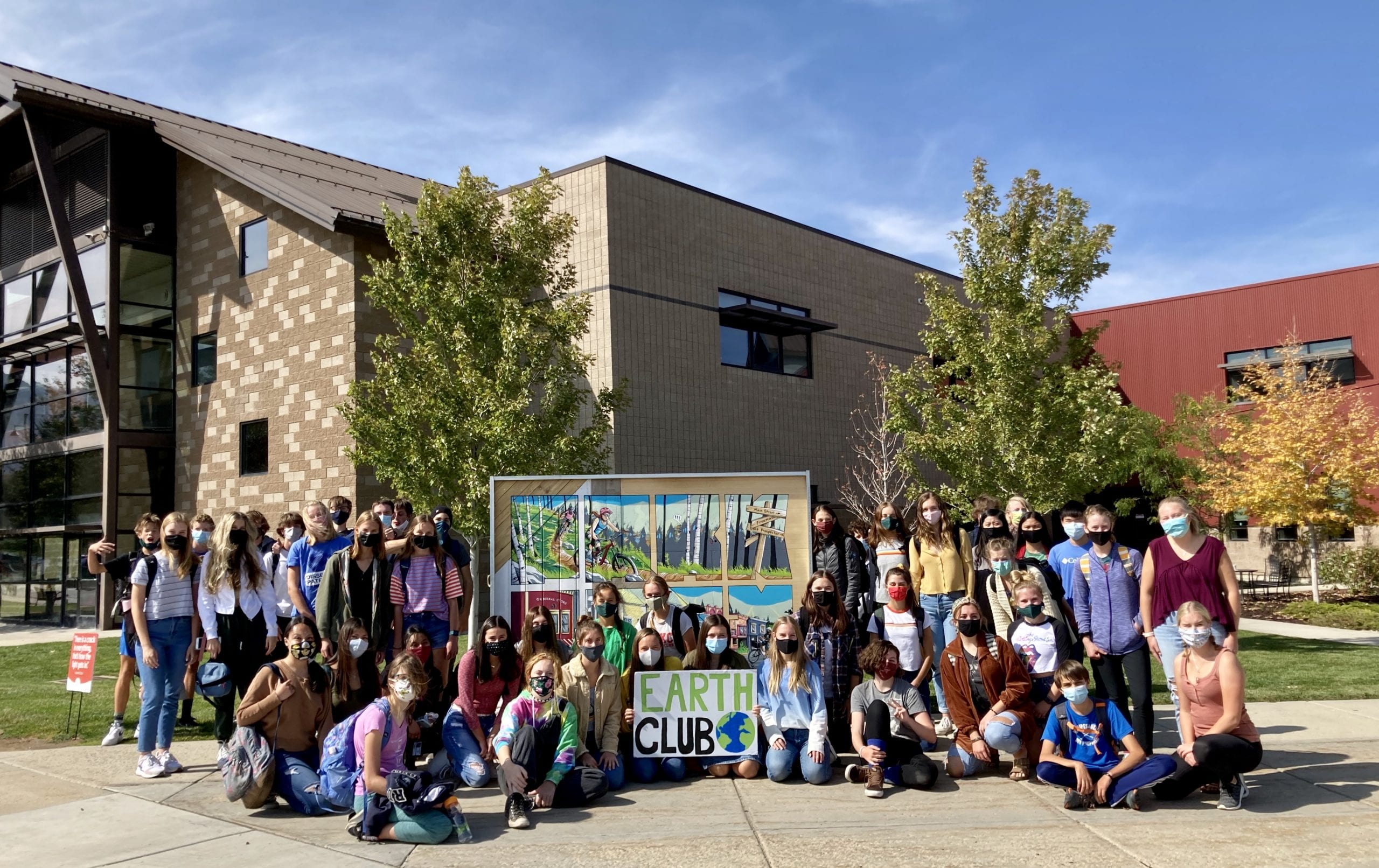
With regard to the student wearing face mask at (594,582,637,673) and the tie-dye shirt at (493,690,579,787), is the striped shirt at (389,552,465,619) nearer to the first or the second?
the student wearing face mask at (594,582,637,673)

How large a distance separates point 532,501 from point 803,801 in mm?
4502

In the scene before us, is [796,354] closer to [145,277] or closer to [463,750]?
[145,277]

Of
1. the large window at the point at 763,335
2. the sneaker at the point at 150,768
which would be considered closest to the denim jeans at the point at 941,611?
the sneaker at the point at 150,768

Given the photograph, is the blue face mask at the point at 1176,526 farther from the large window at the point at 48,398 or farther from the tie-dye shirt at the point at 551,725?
the large window at the point at 48,398

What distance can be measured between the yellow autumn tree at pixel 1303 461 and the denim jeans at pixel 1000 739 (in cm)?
1898

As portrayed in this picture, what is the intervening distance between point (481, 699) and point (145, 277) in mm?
18587

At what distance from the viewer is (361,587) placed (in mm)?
8242

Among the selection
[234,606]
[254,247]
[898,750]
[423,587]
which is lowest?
[898,750]

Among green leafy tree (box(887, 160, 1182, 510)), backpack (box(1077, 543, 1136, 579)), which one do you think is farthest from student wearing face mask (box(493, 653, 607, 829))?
green leafy tree (box(887, 160, 1182, 510))

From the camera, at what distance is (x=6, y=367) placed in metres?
24.6

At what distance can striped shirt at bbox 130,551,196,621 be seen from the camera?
311 inches

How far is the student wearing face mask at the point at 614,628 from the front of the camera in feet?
26.9

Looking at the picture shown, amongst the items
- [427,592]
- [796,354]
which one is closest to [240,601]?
[427,592]

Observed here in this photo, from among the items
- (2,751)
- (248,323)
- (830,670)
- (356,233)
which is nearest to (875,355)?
(356,233)
